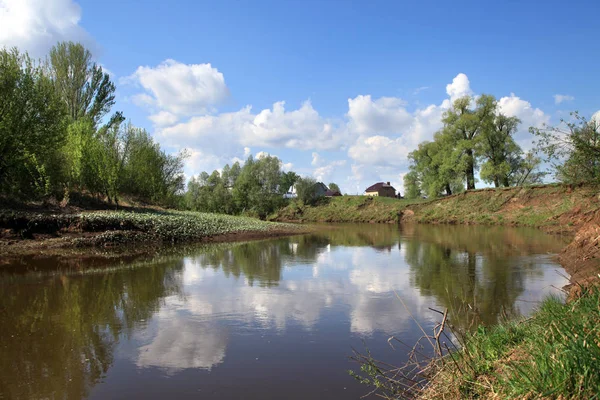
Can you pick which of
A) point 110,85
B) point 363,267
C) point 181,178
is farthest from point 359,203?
point 363,267

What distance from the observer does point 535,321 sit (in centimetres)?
504

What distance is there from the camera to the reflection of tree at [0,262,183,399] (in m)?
5.33

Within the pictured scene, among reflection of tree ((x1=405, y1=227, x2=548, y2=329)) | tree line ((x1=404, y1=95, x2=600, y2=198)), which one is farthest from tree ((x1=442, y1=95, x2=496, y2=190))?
reflection of tree ((x1=405, y1=227, x2=548, y2=329))

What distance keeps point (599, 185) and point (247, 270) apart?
11179 millimetres

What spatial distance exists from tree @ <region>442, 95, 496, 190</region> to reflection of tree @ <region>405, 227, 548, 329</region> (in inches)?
1183

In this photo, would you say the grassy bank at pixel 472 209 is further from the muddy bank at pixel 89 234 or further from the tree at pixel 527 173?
the muddy bank at pixel 89 234

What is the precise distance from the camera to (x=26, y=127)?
69.3 ft

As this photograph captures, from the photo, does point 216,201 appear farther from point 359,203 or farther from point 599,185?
point 599,185

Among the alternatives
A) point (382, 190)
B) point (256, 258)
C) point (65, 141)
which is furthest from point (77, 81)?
point (382, 190)

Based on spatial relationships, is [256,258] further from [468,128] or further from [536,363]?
[468,128]

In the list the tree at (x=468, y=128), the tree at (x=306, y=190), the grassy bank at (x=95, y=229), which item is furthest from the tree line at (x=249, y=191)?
the grassy bank at (x=95, y=229)

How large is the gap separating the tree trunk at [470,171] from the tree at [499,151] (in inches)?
58.1

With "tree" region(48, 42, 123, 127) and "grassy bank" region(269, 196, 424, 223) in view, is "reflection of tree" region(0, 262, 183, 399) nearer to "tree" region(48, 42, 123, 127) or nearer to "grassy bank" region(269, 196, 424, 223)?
"tree" region(48, 42, 123, 127)

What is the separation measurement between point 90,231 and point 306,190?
153ft
